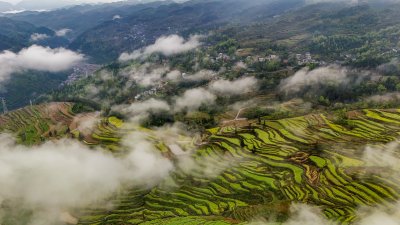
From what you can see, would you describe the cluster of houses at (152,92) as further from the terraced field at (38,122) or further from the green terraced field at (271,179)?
the green terraced field at (271,179)

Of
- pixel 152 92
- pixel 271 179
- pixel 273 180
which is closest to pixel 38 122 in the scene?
pixel 152 92

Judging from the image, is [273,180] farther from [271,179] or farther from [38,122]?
[38,122]

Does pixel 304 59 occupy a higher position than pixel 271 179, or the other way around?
pixel 271 179

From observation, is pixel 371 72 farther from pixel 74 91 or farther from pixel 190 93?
pixel 74 91

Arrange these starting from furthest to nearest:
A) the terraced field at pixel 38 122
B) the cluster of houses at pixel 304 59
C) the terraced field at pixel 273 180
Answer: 1. the cluster of houses at pixel 304 59
2. the terraced field at pixel 38 122
3. the terraced field at pixel 273 180

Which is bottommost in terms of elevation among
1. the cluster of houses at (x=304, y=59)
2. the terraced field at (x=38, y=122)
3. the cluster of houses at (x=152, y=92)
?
the cluster of houses at (x=152, y=92)

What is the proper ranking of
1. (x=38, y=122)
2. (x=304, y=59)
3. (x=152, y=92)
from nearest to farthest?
(x=38, y=122)
(x=152, y=92)
(x=304, y=59)

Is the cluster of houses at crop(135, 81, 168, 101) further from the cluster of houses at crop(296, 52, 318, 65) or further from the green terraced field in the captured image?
the green terraced field

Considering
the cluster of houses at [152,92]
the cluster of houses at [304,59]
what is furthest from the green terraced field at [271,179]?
the cluster of houses at [304,59]
